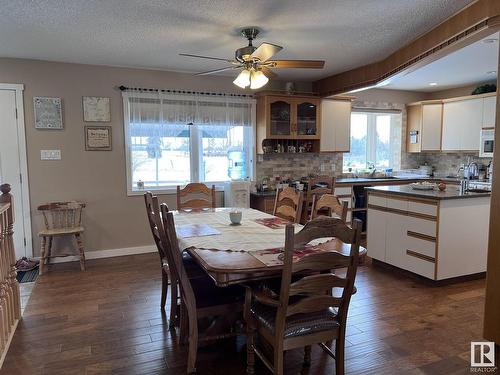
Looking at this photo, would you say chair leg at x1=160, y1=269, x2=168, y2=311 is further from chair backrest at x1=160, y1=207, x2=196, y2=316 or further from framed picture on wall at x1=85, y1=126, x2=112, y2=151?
framed picture on wall at x1=85, y1=126, x2=112, y2=151

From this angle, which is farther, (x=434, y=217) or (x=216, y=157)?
(x=216, y=157)

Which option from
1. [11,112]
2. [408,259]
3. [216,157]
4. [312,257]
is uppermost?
[11,112]

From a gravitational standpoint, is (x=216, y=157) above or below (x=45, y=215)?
above

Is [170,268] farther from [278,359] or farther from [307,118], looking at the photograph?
[307,118]

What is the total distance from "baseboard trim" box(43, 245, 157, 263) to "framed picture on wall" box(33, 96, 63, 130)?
5.14ft

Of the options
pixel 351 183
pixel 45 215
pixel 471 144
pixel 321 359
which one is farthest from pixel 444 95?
pixel 45 215

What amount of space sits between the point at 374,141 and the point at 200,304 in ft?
16.9

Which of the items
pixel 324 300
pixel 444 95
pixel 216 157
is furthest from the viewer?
pixel 444 95

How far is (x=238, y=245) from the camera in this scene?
85.6 inches

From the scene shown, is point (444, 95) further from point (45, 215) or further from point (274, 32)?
point (45, 215)

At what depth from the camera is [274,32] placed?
3264 mm

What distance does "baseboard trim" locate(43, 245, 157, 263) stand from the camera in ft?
14.6

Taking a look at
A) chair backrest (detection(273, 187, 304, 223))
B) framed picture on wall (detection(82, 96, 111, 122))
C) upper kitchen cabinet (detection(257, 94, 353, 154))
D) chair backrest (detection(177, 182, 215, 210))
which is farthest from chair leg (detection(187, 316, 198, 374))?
upper kitchen cabinet (detection(257, 94, 353, 154))

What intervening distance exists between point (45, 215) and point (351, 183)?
407 centimetres
